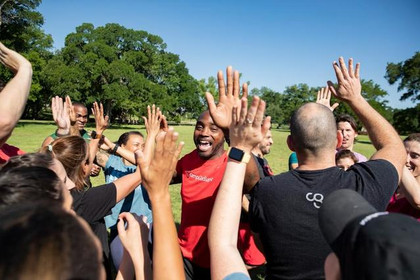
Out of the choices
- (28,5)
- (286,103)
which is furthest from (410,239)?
(286,103)

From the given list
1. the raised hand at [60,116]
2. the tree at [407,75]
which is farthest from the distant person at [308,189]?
the tree at [407,75]

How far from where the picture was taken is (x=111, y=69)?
1676 inches

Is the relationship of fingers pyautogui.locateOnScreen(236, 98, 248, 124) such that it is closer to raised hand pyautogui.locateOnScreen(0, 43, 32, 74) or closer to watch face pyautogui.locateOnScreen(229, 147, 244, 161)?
watch face pyautogui.locateOnScreen(229, 147, 244, 161)

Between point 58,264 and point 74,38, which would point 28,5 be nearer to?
point 74,38

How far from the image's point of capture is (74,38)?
44969mm

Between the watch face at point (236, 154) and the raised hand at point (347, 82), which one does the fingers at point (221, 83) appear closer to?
the watch face at point (236, 154)

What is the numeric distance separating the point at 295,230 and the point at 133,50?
5293cm

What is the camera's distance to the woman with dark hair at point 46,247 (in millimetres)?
819

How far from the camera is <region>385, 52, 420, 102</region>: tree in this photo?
1923 inches

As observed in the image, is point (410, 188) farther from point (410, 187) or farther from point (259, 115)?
point (259, 115)

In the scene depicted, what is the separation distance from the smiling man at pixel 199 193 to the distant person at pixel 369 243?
2003mm

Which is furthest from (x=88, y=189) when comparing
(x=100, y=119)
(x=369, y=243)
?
(x=100, y=119)

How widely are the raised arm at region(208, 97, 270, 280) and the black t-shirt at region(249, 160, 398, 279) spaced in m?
0.44

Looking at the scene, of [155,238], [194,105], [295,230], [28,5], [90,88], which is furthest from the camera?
[194,105]
